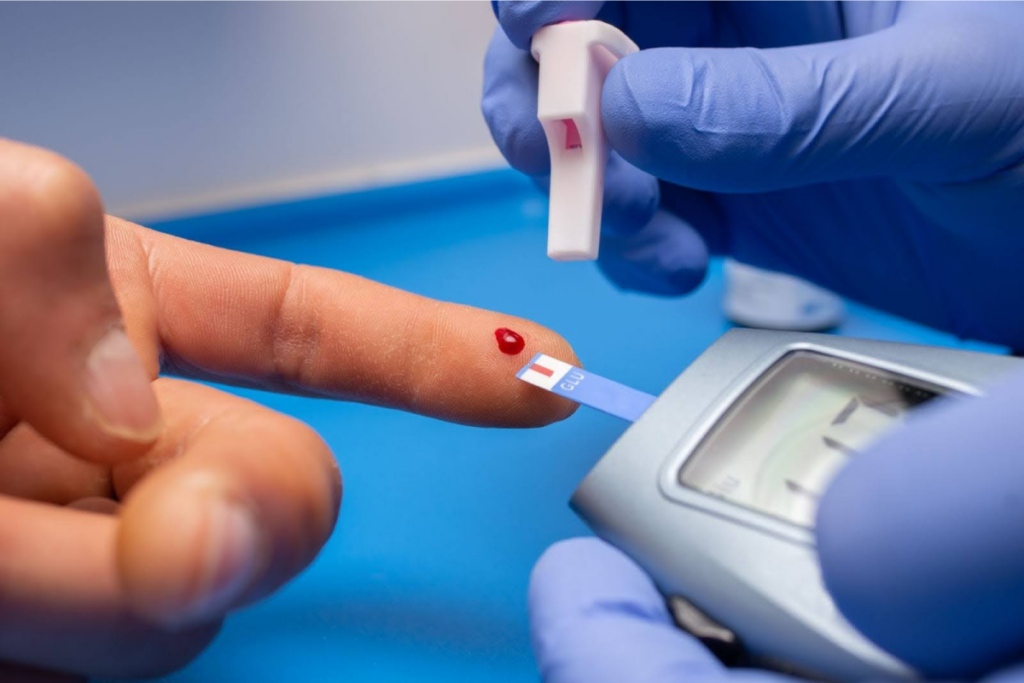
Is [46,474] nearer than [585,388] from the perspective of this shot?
Yes

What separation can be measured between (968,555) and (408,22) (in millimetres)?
1115

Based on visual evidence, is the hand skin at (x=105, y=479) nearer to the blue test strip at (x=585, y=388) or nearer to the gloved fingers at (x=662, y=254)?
the blue test strip at (x=585, y=388)

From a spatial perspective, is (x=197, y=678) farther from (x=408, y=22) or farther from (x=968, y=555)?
(x=408, y=22)

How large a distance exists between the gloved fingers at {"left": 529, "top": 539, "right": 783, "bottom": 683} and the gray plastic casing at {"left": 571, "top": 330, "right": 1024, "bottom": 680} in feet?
0.06

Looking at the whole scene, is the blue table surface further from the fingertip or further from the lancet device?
the lancet device

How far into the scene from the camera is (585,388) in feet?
1.99

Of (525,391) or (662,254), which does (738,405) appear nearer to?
(525,391)

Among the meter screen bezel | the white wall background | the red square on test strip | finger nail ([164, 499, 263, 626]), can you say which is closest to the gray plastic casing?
the meter screen bezel

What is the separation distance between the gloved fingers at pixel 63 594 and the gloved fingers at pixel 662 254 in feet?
2.26

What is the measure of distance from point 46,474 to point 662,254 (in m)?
0.67

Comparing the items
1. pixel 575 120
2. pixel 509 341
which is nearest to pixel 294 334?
pixel 509 341

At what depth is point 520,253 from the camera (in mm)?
1180

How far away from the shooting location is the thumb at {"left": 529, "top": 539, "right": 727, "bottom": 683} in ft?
1.41

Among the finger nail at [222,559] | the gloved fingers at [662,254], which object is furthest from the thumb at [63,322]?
the gloved fingers at [662,254]
